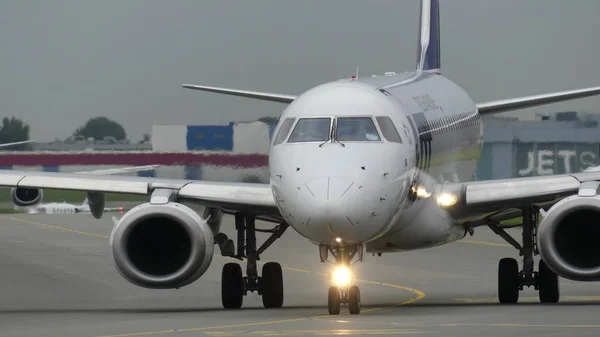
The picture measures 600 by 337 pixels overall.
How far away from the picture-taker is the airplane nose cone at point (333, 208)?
19344 mm

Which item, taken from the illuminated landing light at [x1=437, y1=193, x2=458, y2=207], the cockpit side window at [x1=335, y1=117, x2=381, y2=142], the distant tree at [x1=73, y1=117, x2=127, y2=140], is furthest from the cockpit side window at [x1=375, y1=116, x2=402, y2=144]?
the distant tree at [x1=73, y1=117, x2=127, y2=140]

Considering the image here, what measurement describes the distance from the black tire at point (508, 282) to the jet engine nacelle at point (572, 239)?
227 cm

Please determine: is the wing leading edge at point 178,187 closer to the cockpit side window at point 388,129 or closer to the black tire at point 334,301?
the cockpit side window at point 388,129

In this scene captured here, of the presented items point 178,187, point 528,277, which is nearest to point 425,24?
point 528,277

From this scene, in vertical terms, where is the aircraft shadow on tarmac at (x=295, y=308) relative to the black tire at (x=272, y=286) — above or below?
below

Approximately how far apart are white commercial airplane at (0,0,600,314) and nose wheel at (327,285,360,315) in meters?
0.02

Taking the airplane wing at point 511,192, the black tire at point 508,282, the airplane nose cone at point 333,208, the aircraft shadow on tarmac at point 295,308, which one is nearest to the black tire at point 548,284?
the aircraft shadow on tarmac at point 295,308

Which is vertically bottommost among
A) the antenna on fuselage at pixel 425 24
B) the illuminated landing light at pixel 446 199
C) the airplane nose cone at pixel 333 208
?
the airplane nose cone at pixel 333 208

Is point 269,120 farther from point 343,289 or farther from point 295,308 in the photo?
point 343,289

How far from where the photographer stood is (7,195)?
5550 cm

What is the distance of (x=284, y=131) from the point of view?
20.9m

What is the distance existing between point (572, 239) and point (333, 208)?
442 centimetres

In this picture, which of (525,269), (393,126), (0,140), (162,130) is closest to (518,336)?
(393,126)

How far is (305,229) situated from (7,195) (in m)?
37.2
